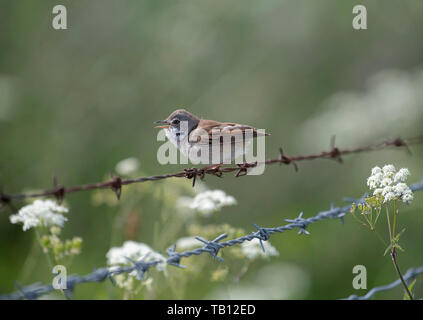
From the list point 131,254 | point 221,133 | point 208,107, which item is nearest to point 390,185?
point 221,133

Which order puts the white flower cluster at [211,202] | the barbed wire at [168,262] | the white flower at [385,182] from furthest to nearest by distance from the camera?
1. the white flower cluster at [211,202]
2. the white flower at [385,182]
3. the barbed wire at [168,262]

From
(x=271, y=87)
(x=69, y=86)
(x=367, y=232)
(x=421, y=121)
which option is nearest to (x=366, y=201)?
(x=367, y=232)

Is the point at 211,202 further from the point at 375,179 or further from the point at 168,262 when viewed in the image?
the point at 375,179

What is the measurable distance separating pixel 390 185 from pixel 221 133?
4.59ft

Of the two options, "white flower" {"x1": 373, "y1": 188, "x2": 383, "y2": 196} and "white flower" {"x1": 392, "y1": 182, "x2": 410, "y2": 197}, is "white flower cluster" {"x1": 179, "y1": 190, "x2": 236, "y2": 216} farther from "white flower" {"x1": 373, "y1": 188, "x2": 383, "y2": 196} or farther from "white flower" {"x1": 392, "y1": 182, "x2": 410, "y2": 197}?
"white flower" {"x1": 392, "y1": 182, "x2": 410, "y2": 197}

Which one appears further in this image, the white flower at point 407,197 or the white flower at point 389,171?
the white flower at point 389,171

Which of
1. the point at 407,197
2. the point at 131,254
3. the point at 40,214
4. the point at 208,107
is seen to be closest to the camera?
the point at 407,197

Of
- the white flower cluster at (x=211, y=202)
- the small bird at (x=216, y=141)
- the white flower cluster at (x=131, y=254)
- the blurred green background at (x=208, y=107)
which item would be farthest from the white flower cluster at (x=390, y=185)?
the blurred green background at (x=208, y=107)

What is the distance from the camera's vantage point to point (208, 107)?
976 centimetres

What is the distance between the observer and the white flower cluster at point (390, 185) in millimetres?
2811

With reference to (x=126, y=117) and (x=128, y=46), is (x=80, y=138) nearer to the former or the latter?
(x=126, y=117)

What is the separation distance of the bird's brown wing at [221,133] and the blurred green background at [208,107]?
6.00 ft

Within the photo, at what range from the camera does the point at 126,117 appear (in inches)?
328

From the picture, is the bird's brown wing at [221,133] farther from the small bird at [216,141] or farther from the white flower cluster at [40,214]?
the white flower cluster at [40,214]
